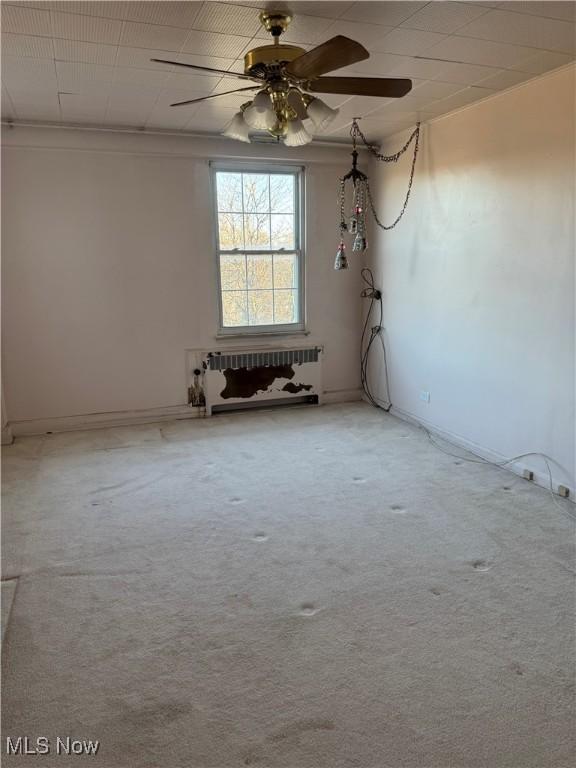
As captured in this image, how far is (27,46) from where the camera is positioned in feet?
8.98

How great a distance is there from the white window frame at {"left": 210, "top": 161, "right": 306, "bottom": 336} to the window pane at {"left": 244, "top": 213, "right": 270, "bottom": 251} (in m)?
0.06

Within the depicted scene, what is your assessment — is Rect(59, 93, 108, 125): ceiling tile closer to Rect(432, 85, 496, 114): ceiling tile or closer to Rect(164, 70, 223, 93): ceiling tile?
Rect(164, 70, 223, 93): ceiling tile

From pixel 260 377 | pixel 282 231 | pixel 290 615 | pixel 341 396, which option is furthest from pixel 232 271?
pixel 290 615

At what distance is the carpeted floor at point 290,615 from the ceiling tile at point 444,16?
255 centimetres

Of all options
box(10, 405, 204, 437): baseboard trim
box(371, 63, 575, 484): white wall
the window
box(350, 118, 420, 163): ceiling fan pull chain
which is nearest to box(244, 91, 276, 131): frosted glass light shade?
box(371, 63, 575, 484): white wall

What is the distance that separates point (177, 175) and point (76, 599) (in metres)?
3.69

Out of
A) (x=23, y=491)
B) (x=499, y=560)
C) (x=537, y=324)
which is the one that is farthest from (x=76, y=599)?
(x=537, y=324)

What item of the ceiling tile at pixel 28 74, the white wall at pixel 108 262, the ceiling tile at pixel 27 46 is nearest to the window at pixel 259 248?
the white wall at pixel 108 262

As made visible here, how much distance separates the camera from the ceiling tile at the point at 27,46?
8.65ft

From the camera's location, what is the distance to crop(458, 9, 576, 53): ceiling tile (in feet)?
8.22

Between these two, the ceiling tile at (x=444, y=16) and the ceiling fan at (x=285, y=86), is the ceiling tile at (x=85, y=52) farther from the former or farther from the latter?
the ceiling tile at (x=444, y=16)

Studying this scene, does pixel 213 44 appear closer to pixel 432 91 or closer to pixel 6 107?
pixel 432 91

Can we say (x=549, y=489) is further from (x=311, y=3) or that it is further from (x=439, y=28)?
(x=311, y=3)

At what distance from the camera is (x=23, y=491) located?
140 inches
